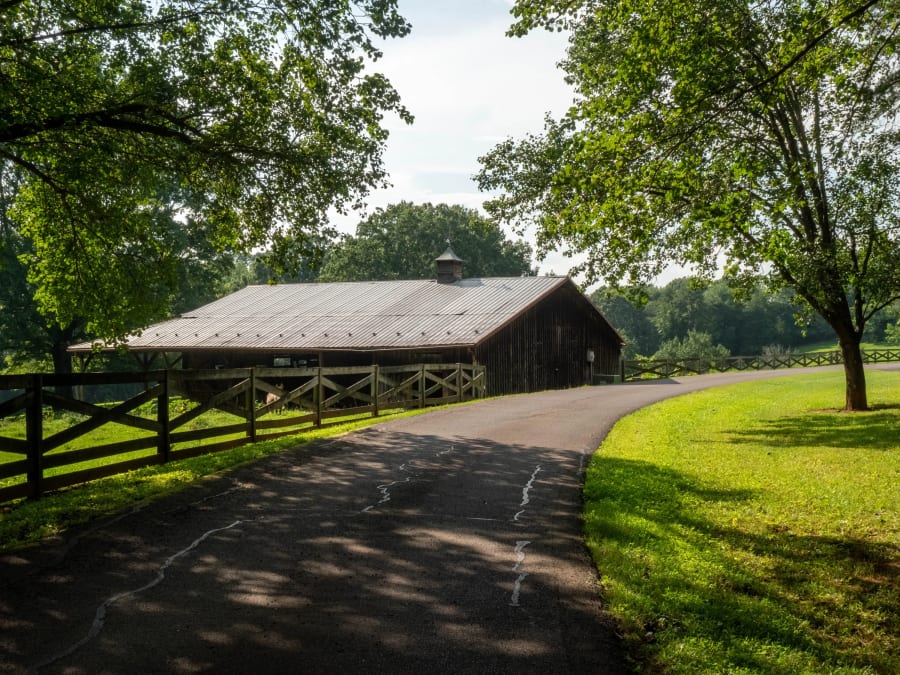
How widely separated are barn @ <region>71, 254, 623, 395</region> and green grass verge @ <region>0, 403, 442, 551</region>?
16.4 m

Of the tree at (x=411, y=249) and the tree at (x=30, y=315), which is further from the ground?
the tree at (x=411, y=249)

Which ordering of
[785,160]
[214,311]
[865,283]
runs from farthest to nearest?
[214,311] → [785,160] → [865,283]

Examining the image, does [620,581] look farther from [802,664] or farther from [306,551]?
[306,551]

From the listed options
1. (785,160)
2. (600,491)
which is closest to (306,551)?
(600,491)

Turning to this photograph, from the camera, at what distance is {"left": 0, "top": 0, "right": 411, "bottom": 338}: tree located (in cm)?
1091

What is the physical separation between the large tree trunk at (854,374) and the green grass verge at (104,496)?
1501cm

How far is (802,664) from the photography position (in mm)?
4031

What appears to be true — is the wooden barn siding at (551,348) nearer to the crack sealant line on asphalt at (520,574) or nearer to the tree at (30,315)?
the tree at (30,315)

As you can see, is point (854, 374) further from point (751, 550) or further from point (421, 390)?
point (751, 550)

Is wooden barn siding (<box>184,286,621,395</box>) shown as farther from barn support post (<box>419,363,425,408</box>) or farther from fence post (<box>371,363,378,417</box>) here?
fence post (<box>371,363,378,417</box>)

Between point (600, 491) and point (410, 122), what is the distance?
9.18m

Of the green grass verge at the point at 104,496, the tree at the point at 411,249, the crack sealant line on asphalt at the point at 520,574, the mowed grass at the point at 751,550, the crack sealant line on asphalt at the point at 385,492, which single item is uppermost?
the tree at the point at 411,249

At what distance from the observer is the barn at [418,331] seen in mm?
27531

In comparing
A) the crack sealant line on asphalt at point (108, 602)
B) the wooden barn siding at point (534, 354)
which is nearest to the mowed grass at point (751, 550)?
the crack sealant line on asphalt at point (108, 602)
